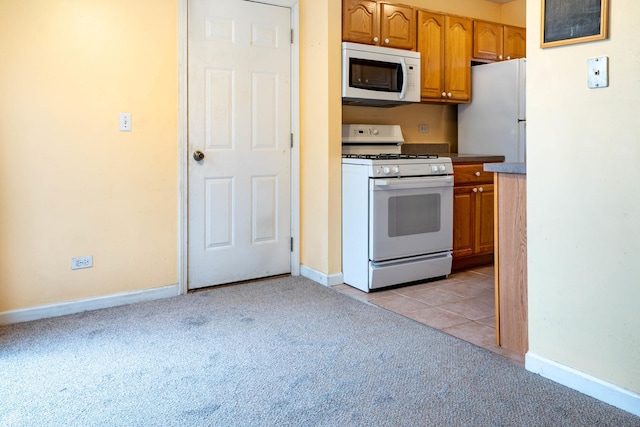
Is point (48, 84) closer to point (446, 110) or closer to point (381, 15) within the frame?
point (381, 15)

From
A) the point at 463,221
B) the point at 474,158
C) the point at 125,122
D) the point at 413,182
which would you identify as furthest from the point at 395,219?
the point at 125,122

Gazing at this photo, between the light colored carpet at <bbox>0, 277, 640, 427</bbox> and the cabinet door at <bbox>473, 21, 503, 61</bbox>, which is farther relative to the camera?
the cabinet door at <bbox>473, 21, 503, 61</bbox>

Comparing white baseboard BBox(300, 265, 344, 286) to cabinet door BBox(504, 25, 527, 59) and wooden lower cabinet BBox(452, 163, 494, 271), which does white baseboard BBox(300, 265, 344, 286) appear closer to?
wooden lower cabinet BBox(452, 163, 494, 271)

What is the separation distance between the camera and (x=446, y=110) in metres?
4.86

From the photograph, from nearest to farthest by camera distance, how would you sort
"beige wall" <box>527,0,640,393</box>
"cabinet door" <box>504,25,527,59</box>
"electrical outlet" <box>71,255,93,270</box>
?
"beige wall" <box>527,0,640,393</box> < "electrical outlet" <box>71,255,93,270</box> < "cabinet door" <box>504,25,527,59</box>

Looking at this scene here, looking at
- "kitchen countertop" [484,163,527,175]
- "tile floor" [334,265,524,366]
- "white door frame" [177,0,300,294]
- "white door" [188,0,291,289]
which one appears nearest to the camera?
"kitchen countertop" [484,163,527,175]

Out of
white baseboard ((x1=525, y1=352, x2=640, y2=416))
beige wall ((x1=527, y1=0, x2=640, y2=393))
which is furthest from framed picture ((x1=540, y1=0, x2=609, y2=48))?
white baseboard ((x1=525, y1=352, x2=640, y2=416))

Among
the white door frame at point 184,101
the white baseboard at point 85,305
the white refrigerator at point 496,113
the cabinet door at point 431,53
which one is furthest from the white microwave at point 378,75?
the white baseboard at point 85,305

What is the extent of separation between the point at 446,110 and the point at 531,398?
3.41m

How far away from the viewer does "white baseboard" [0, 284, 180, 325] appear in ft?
9.45

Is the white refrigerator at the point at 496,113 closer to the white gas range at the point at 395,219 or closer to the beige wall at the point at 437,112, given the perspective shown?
the beige wall at the point at 437,112

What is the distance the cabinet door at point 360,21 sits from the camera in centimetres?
361

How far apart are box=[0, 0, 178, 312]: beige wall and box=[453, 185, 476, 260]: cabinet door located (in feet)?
6.99

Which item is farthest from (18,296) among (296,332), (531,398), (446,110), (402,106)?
(446,110)
